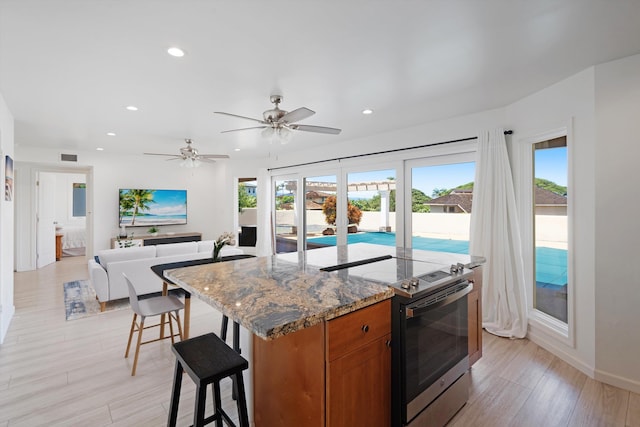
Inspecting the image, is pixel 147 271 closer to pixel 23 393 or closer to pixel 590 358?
pixel 23 393

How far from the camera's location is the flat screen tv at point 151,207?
6.65 meters

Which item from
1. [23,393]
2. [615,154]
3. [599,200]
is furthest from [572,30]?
[23,393]

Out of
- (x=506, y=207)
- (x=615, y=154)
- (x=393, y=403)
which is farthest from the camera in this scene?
(x=506, y=207)

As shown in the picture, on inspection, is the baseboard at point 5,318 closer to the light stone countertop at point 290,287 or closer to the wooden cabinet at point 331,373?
the light stone countertop at point 290,287

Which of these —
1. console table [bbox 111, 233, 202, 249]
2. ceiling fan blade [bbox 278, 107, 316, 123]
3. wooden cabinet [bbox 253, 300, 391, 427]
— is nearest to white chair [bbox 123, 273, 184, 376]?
wooden cabinet [bbox 253, 300, 391, 427]

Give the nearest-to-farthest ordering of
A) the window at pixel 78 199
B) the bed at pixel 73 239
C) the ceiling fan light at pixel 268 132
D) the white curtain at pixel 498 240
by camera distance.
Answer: the ceiling fan light at pixel 268 132 < the white curtain at pixel 498 240 < the bed at pixel 73 239 < the window at pixel 78 199

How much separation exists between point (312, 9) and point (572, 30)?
5.43 feet

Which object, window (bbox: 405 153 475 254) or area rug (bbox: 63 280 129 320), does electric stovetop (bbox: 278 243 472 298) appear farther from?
area rug (bbox: 63 280 129 320)

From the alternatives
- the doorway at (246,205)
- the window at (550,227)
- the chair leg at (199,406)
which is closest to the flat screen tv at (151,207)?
the doorway at (246,205)

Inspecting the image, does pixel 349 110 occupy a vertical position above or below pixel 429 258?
above

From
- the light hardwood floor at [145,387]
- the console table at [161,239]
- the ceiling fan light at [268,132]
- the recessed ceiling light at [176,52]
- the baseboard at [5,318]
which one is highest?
the recessed ceiling light at [176,52]

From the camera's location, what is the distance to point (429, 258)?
2.47m

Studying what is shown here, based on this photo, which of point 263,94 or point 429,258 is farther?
point 263,94

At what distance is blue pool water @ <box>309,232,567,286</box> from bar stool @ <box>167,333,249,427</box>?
3141mm
